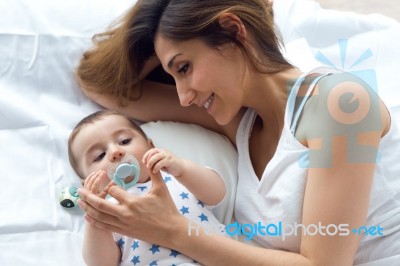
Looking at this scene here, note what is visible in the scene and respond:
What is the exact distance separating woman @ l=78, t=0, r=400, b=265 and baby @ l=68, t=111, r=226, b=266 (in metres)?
0.04

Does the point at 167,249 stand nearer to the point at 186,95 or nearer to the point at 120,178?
the point at 120,178

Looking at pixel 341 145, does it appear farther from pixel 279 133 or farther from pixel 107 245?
pixel 107 245

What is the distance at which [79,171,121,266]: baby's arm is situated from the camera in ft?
3.57

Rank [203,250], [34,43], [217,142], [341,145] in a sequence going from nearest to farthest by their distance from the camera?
1. [341,145]
2. [203,250]
3. [217,142]
4. [34,43]

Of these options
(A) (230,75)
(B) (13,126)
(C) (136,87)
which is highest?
(A) (230,75)

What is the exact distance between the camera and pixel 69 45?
1.53 meters

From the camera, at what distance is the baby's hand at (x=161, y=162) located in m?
1.07

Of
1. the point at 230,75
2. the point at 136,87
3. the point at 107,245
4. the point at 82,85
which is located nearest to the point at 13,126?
the point at 82,85

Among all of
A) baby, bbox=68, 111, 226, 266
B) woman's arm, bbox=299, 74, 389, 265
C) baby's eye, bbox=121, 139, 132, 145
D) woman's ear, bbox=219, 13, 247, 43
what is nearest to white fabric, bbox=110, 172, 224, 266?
baby, bbox=68, 111, 226, 266

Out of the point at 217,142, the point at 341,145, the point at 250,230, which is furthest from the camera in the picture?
the point at 217,142

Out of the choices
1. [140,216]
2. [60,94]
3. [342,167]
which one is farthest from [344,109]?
[60,94]

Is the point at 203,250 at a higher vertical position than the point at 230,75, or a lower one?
lower

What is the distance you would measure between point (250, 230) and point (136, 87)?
494 mm

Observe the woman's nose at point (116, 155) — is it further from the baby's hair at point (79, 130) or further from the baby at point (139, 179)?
the baby's hair at point (79, 130)
